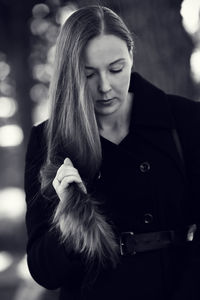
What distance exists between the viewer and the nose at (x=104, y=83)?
6.89 feet

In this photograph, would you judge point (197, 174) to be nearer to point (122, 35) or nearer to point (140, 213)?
point (140, 213)

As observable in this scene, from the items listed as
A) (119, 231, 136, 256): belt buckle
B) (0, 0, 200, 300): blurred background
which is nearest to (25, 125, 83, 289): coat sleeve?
(119, 231, 136, 256): belt buckle

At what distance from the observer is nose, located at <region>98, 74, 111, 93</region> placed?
2.10 meters

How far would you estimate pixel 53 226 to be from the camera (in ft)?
7.20

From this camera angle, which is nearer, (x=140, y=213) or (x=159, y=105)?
(x=140, y=213)

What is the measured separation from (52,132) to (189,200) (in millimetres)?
688

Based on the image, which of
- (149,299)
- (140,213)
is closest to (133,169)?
(140,213)

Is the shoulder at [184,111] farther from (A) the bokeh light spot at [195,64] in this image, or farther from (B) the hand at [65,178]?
(A) the bokeh light spot at [195,64]

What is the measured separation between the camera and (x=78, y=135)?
2.22m

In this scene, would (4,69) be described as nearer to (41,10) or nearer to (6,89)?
(6,89)

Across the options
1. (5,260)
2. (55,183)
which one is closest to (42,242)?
(55,183)

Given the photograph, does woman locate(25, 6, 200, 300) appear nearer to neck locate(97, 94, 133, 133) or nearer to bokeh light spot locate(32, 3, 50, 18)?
neck locate(97, 94, 133, 133)

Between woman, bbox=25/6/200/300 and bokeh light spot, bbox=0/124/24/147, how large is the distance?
17.7 feet

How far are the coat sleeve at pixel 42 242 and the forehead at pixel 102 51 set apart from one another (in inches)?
19.4
